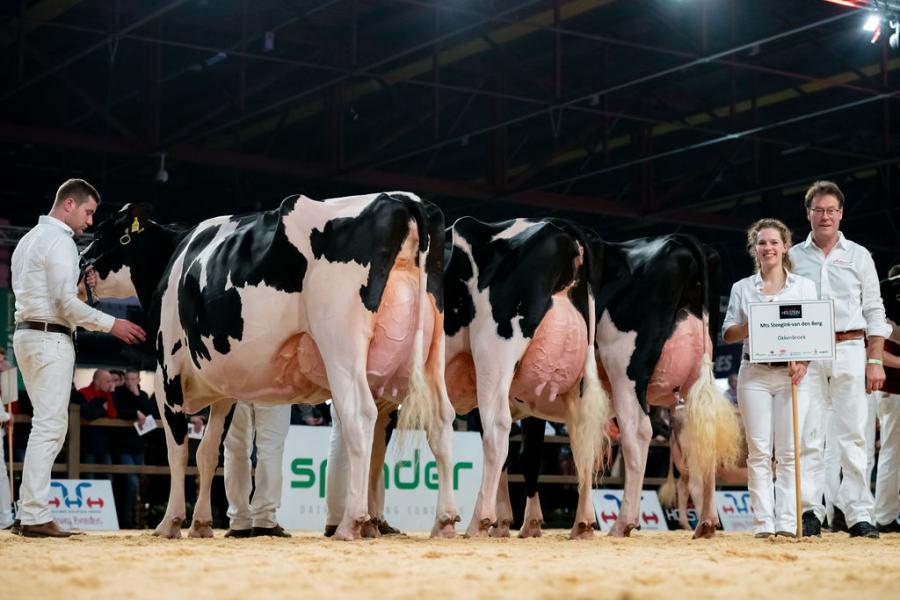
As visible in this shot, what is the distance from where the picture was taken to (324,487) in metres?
12.2

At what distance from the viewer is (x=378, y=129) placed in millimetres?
19562

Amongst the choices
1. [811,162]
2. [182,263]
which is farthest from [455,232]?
[811,162]

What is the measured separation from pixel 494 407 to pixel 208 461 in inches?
79.1

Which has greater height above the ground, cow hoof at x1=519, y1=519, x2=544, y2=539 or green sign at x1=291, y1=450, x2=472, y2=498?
green sign at x1=291, y1=450, x2=472, y2=498

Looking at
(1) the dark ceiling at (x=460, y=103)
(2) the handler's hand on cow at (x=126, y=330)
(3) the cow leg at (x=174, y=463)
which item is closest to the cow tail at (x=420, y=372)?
(3) the cow leg at (x=174, y=463)

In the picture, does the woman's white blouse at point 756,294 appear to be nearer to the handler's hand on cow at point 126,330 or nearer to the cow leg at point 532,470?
the cow leg at point 532,470

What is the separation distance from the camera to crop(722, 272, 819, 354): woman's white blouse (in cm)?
806

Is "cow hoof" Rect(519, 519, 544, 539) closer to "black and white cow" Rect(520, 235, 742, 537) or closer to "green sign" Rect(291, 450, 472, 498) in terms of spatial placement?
"black and white cow" Rect(520, 235, 742, 537)

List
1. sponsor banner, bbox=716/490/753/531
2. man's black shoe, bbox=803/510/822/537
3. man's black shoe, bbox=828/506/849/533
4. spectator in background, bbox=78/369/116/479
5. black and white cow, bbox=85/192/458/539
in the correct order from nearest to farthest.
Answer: black and white cow, bbox=85/192/458/539, man's black shoe, bbox=803/510/822/537, man's black shoe, bbox=828/506/849/533, spectator in background, bbox=78/369/116/479, sponsor banner, bbox=716/490/753/531

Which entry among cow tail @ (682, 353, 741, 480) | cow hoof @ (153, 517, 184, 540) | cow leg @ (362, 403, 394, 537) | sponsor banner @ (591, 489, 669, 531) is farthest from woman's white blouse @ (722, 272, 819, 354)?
sponsor banner @ (591, 489, 669, 531)

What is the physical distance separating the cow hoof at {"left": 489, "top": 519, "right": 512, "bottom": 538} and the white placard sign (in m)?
2.24

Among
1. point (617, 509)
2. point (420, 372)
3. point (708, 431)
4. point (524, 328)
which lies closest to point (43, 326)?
point (420, 372)

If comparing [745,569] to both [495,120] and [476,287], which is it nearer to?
[476,287]

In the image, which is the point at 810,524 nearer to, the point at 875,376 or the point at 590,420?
the point at 875,376
